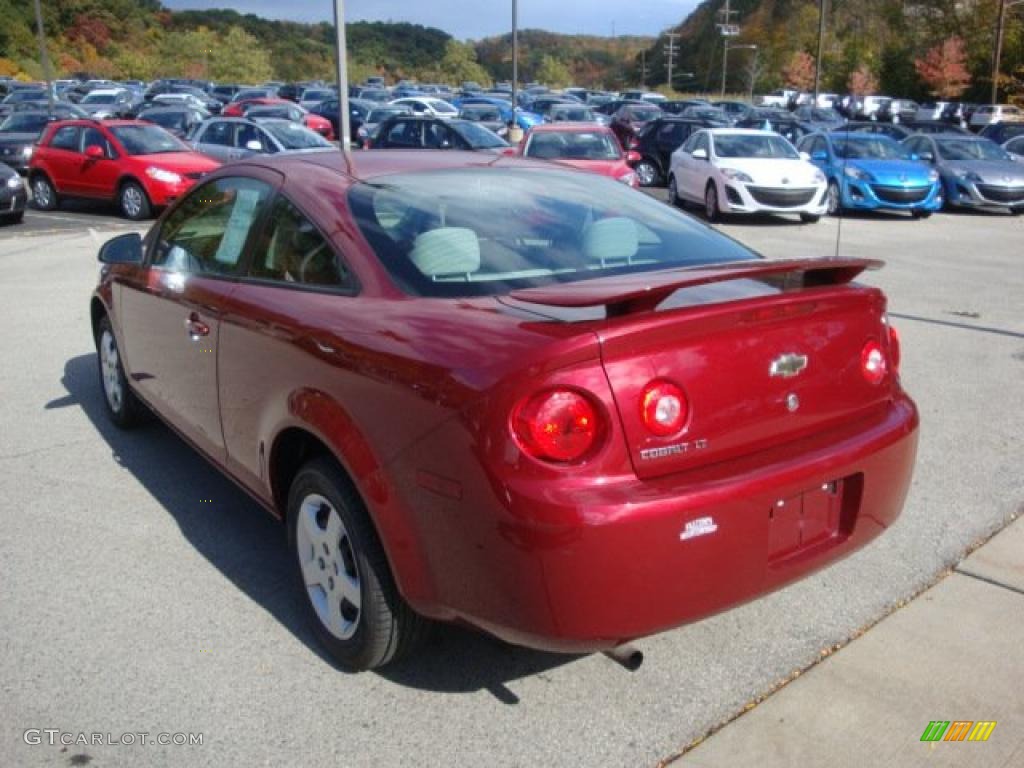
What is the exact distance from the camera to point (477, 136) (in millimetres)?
18312

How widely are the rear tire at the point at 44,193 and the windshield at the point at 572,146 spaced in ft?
26.9

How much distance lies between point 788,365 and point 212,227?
8.43ft

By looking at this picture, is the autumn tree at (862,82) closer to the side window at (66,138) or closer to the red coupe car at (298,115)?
the red coupe car at (298,115)

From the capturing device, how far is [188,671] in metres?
3.24

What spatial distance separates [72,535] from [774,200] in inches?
533

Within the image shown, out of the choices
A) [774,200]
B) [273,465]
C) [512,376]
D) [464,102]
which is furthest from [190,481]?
[464,102]

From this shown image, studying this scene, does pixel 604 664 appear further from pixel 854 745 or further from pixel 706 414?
pixel 706 414

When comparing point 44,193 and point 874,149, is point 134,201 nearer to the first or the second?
point 44,193

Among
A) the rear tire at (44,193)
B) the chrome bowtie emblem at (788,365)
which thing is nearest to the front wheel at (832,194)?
the rear tire at (44,193)

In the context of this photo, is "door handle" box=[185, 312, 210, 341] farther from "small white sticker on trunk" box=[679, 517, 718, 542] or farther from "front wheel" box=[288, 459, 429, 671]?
"small white sticker on trunk" box=[679, 517, 718, 542]

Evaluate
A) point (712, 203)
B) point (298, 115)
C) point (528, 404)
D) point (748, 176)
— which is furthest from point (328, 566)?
point (298, 115)

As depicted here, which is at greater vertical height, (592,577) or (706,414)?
(706,414)

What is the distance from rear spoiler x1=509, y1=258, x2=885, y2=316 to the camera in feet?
8.58

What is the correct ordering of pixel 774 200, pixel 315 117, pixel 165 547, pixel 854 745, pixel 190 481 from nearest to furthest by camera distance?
pixel 854 745, pixel 165 547, pixel 190 481, pixel 774 200, pixel 315 117
